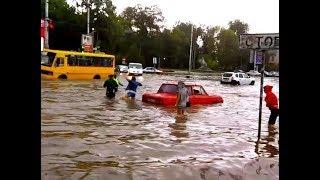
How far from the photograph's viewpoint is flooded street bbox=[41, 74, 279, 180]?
738 centimetres

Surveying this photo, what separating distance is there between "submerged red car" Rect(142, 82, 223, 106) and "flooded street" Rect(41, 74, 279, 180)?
54cm

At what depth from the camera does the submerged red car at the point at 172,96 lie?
1761 centimetres

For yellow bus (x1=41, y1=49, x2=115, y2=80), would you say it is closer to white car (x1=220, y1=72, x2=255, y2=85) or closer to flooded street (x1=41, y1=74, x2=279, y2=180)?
white car (x1=220, y1=72, x2=255, y2=85)

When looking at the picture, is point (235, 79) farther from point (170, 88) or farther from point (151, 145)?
point (151, 145)

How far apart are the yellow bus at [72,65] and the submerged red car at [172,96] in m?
14.0

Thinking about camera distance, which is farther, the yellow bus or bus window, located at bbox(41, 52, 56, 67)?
the yellow bus

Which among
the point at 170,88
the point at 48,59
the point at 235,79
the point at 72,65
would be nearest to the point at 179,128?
the point at 170,88

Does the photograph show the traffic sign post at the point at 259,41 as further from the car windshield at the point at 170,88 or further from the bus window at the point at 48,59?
the bus window at the point at 48,59

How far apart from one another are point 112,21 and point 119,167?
6128cm

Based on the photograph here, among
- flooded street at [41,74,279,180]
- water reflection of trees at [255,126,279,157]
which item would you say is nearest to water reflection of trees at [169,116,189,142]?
flooded street at [41,74,279,180]

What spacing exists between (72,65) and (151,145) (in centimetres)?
2508

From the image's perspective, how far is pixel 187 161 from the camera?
830 centimetres

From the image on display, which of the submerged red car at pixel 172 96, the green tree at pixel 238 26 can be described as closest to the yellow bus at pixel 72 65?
the submerged red car at pixel 172 96
